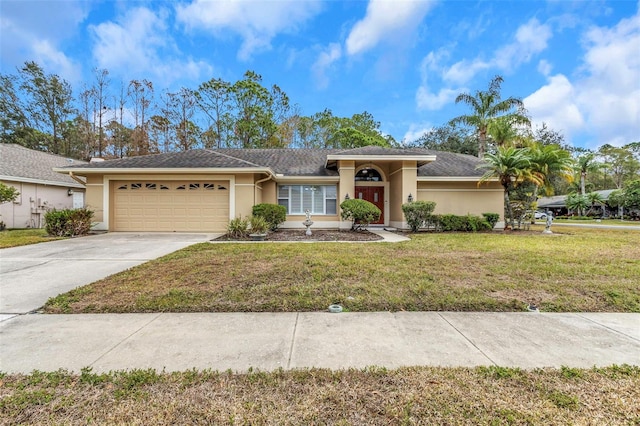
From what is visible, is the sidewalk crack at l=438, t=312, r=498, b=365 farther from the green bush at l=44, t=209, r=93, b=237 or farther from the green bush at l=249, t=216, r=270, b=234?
the green bush at l=44, t=209, r=93, b=237

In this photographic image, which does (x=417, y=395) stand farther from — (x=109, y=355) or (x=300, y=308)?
(x=109, y=355)

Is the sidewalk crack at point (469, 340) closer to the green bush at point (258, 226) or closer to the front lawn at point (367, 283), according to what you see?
the front lawn at point (367, 283)

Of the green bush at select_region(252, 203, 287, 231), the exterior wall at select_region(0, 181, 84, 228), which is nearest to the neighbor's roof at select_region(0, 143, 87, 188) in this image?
the exterior wall at select_region(0, 181, 84, 228)

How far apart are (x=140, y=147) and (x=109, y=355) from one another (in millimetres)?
28722

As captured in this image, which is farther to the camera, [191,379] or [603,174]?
[603,174]

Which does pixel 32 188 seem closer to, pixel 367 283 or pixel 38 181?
pixel 38 181

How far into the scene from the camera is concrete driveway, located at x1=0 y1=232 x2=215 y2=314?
4359 mm

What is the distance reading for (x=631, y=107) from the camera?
20953 mm

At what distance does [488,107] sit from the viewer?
2255 cm

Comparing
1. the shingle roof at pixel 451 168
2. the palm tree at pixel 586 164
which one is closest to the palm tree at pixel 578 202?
the palm tree at pixel 586 164

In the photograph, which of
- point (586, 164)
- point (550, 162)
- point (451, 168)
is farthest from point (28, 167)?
point (586, 164)

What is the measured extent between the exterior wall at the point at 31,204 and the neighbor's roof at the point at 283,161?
11.8 ft

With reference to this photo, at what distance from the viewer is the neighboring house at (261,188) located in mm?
12641

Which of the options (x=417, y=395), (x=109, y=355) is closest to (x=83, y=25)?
(x=109, y=355)
